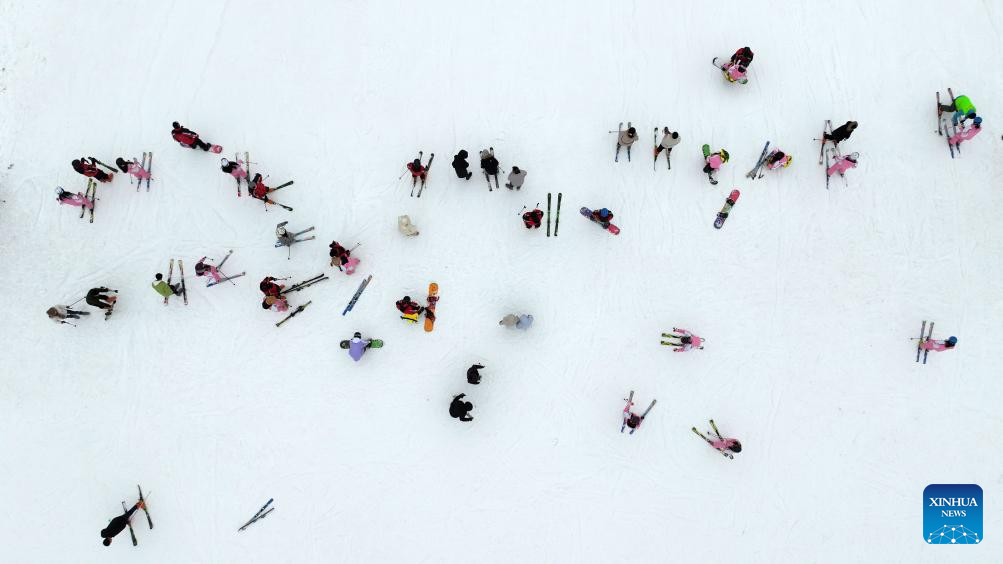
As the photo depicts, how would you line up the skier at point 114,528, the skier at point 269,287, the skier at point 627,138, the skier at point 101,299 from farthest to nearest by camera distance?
the skier at point 627,138 → the skier at point 101,299 → the skier at point 269,287 → the skier at point 114,528

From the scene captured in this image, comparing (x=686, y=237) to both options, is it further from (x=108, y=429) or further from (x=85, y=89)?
(x=85, y=89)

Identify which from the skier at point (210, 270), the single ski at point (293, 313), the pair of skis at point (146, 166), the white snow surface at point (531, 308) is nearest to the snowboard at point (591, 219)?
the white snow surface at point (531, 308)

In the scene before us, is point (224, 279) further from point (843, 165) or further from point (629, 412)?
point (843, 165)

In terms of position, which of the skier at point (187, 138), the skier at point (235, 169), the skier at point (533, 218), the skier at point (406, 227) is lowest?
the skier at point (406, 227)

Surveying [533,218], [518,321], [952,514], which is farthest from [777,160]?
[952,514]

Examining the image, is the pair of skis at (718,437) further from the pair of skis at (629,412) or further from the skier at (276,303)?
the skier at (276,303)

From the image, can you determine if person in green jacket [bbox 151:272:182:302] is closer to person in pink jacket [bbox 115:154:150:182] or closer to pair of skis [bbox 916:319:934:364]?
person in pink jacket [bbox 115:154:150:182]

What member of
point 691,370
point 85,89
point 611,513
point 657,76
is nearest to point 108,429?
point 85,89

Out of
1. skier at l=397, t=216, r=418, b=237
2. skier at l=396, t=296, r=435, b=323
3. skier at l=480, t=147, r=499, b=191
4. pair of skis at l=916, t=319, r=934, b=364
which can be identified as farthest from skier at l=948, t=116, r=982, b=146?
skier at l=396, t=296, r=435, b=323
